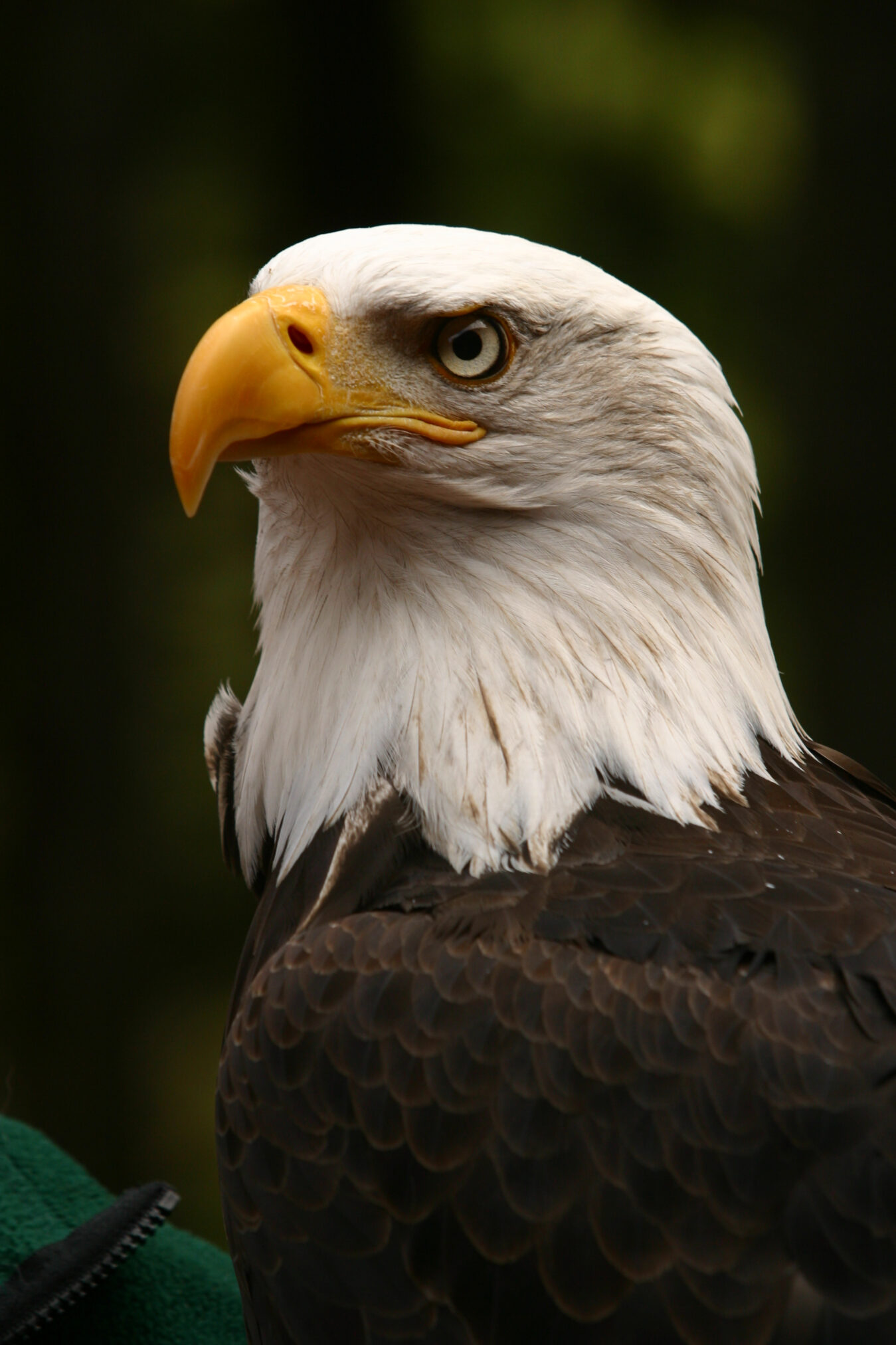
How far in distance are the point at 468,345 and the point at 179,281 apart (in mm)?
2282

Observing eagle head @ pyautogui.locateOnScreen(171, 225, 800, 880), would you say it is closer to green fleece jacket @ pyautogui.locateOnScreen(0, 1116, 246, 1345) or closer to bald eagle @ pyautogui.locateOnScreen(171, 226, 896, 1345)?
bald eagle @ pyautogui.locateOnScreen(171, 226, 896, 1345)

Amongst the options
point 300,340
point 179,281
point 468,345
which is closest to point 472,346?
point 468,345

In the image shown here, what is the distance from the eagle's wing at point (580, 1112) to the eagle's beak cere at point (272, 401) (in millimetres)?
572

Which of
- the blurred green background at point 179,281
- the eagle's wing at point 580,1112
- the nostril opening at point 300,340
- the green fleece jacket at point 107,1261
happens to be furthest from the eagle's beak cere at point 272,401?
the blurred green background at point 179,281

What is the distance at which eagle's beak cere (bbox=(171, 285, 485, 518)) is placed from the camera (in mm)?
1578

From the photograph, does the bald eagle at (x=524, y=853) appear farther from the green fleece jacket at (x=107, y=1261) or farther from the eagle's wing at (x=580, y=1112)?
the green fleece jacket at (x=107, y=1261)

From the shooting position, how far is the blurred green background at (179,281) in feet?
12.2

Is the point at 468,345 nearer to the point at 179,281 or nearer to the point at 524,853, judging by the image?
the point at 524,853

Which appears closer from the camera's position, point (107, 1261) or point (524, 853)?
point (524, 853)

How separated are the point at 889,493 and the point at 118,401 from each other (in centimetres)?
240

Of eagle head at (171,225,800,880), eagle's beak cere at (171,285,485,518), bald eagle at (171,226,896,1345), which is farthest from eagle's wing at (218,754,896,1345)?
eagle's beak cere at (171,285,485,518)

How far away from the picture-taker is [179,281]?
3732 mm

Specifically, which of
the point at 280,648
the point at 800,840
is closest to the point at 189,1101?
the point at 280,648

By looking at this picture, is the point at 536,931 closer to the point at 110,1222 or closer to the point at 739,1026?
the point at 739,1026
